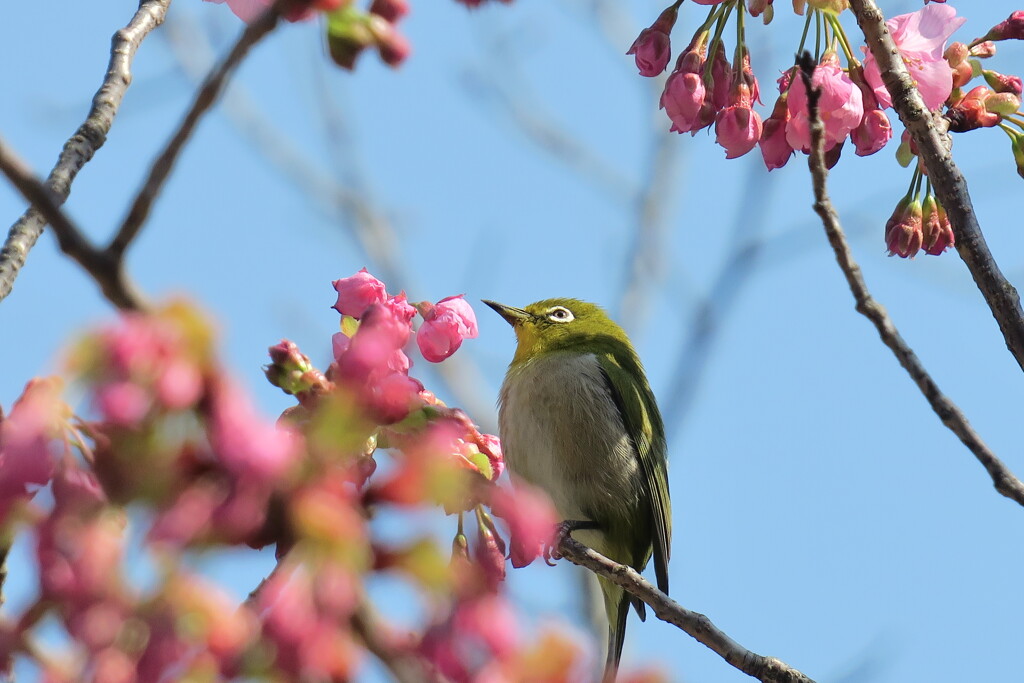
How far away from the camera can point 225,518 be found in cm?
94

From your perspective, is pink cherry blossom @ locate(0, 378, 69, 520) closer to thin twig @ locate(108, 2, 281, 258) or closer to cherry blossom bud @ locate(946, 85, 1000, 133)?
thin twig @ locate(108, 2, 281, 258)

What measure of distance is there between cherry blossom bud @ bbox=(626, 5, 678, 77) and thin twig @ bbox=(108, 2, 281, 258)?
2.13 m

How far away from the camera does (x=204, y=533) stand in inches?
36.7

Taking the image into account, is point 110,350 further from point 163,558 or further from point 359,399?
point 359,399

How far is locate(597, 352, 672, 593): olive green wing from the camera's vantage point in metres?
4.74

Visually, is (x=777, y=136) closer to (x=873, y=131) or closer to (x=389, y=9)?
(x=873, y=131)

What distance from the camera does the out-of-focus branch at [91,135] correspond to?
2.24 m

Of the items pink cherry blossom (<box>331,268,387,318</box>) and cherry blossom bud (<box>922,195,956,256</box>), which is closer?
pink cherry blossom (<box>331,268,387,318</box>)

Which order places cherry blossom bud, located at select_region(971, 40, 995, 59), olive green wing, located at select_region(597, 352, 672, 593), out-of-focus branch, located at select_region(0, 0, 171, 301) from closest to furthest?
out-of-focus branch, located at select_region(0, 0, 171, 301), cherry blossom bud, located at select_region(971, 40, 995, 59), olive green wing, located at select_region(597, 352, 672, 593)

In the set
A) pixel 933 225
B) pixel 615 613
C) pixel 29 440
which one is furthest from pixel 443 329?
pixel 615 613

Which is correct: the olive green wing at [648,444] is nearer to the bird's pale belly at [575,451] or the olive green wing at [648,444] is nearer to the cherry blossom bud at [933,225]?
the bird's pale belly at [575,451]

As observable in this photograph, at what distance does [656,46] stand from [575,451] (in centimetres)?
223

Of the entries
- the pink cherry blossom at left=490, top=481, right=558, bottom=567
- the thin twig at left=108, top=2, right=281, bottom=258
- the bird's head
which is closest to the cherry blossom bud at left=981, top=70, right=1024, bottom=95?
the pink cherry blossom at left=490, top=481, right=558, bottom=567

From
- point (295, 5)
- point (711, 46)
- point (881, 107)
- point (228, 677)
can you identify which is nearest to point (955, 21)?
point (881, 107)
